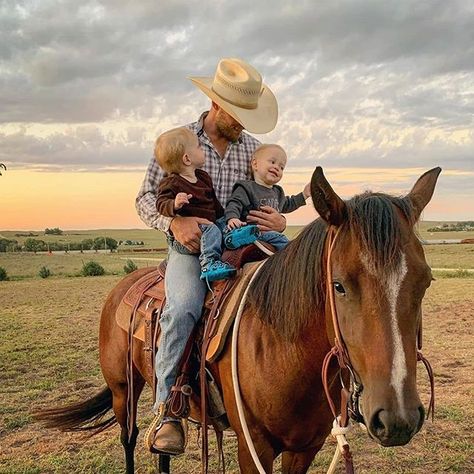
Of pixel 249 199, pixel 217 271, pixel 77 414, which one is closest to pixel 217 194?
pixel 249 199

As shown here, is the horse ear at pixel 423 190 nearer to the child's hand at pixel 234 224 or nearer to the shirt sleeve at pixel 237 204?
the child's hand at pixel 234 224

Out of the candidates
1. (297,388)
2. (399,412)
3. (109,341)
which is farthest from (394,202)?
(109,341)

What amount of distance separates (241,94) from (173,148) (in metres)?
0.65

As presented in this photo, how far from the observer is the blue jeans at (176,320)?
124 inches

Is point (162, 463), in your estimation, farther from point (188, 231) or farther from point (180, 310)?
point (188, 231)

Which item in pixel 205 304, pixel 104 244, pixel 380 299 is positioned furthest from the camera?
pixel 104 244

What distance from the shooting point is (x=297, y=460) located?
10.1 feet

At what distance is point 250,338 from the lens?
2.82 m

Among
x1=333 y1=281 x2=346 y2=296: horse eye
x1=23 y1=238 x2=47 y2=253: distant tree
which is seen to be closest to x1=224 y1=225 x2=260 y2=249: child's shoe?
x1=333 y1=281 x2=346 y2=296: horse eye

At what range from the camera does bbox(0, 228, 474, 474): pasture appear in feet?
17.2

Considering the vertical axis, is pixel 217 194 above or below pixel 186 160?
below

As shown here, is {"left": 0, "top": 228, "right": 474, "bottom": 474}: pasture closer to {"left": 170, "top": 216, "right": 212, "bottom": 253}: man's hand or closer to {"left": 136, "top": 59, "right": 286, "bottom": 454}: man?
{"left": 136, "top": 59, "right": 286, "bottom": 454}: man

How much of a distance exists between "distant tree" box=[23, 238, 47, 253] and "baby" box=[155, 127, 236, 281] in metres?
62.6

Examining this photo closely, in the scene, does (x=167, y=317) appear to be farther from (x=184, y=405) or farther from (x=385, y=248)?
(x=385, y=248)
